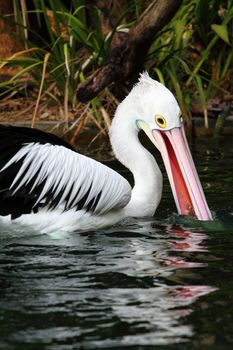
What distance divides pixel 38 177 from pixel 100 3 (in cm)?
477

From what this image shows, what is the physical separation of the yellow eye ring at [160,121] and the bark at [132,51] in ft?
5.26

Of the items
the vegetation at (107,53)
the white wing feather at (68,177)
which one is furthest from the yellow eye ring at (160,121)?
the vegetation at (107,53)

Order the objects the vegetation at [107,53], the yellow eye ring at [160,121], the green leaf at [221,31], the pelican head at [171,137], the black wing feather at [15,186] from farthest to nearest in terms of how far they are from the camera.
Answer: the green leaf at [221,31] < the vegetation at [107,53] < the yellow eye ring at [160,121] < the pelican head at [171,137] < the black wing feather at [15,186]

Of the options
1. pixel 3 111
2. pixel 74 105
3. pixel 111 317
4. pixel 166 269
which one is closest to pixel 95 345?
pixel 111 317

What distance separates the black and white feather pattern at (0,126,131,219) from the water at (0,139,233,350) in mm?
171

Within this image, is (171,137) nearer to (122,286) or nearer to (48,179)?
(48,179)

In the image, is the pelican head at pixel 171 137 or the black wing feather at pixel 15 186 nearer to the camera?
the black wing feather at pixel 15 186

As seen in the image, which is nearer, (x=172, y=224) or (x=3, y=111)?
(x=172, y=224)

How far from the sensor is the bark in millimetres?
7949

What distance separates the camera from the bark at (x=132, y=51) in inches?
313

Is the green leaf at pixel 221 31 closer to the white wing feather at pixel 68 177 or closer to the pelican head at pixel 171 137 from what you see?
the pelican head at pixel 171 137

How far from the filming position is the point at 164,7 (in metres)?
7.88

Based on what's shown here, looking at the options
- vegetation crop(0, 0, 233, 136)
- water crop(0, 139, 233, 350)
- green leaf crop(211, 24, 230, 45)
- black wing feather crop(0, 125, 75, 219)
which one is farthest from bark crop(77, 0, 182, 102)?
black wing feather crop(0, 125, 75, 219)

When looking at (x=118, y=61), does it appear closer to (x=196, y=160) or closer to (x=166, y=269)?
(x=196, y=160)
